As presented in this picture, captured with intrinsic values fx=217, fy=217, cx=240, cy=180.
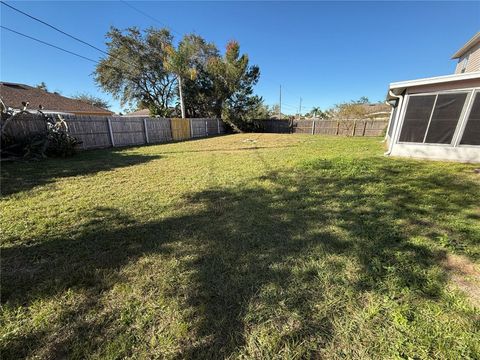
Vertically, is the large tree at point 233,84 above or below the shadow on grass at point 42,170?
above

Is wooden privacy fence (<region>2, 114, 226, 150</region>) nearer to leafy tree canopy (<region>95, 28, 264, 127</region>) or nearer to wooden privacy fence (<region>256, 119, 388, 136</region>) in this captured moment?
leafy tree canopy (<region>95, 28, 264, 127</region>)

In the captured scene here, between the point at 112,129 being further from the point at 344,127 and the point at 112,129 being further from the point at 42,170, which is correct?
the point at 344,127

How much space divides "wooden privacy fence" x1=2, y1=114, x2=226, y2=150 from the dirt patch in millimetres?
11309

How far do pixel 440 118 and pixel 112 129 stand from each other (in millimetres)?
13285

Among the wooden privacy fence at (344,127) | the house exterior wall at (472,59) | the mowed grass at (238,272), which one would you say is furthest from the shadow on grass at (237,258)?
the wooden privacy fence at (344,127)

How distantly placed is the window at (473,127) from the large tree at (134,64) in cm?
2048

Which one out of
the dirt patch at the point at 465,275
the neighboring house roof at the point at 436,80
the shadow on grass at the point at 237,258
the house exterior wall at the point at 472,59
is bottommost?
the shadow on grass at the point at 237,258

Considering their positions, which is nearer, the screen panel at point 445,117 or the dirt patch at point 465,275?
the dirt patch at point 465,275

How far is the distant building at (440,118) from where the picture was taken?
5.87 metres

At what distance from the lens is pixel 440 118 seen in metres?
6.32

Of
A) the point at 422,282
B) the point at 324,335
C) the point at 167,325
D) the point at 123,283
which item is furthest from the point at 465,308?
the point at 123,283

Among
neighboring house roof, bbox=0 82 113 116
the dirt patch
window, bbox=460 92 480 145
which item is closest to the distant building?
window, bbox=460 92 480 145

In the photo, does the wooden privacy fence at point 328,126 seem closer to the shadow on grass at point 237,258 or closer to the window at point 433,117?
the window at point 433,117

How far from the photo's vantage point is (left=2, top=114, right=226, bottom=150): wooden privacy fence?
25.6 feet
